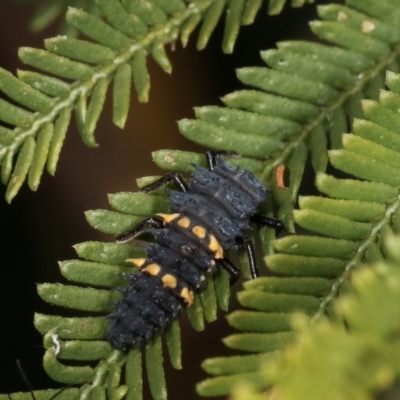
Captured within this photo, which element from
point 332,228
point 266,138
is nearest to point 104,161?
point 266,138

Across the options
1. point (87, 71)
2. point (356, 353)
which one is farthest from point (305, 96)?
point (356, 353)

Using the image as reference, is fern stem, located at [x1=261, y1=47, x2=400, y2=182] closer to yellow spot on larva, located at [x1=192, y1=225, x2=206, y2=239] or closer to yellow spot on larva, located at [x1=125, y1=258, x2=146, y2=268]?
yellow spot on larva, located at [x1=192, y1=225, x2=206, y2=239]

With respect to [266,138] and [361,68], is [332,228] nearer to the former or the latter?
[266,138]

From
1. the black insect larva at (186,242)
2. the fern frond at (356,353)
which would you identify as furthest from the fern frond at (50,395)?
Answer: the fern frond at (356,353)

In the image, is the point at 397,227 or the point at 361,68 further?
the point at 361,68

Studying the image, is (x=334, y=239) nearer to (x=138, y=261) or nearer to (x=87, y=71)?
(x=138, y=261)

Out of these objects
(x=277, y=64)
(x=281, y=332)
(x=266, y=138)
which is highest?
(x=277, y=64)
